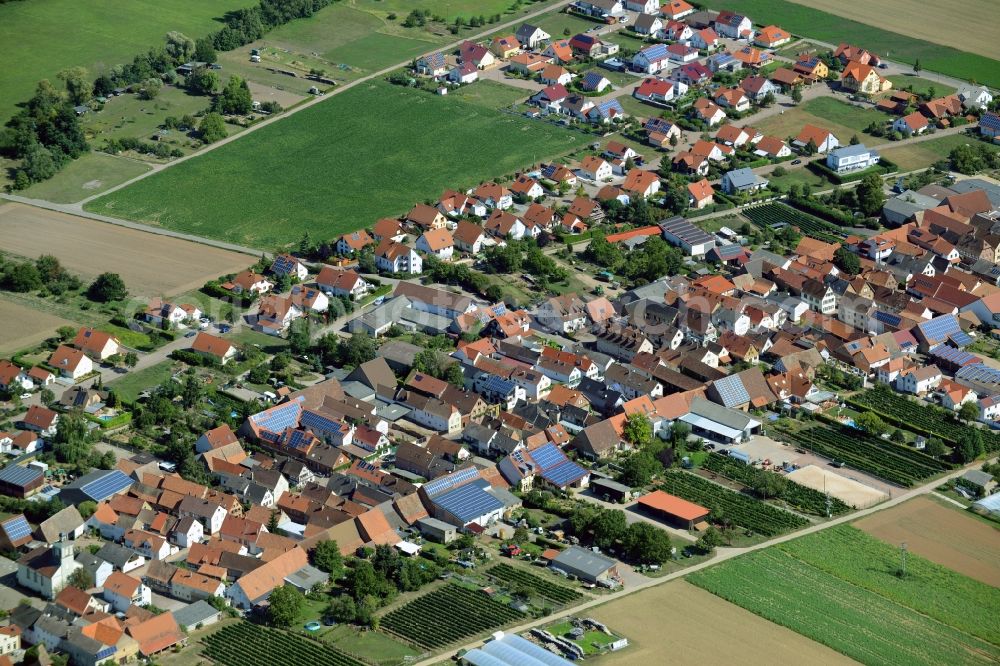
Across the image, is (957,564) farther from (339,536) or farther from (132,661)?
(132,661)

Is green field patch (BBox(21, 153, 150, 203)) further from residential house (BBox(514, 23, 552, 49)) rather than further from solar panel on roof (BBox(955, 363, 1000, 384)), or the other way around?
solar panel on roof (BBox(955, 363, 1000, 384))

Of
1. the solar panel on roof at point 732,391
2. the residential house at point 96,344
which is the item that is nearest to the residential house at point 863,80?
the solar panel on roof at point 732,391

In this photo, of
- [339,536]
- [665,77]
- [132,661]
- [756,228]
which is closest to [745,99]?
[665,77]

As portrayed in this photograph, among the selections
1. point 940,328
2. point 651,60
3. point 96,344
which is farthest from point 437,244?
point 651,60

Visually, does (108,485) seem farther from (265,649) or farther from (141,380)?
(265,649)

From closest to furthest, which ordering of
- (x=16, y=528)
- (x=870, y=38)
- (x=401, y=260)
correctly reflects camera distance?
(x=16, y=528)
(x=401, y=260)
(x=870, y=38)

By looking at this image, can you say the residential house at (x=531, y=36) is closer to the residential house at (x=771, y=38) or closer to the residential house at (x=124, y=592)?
the residential house at (x=771, y=38)
